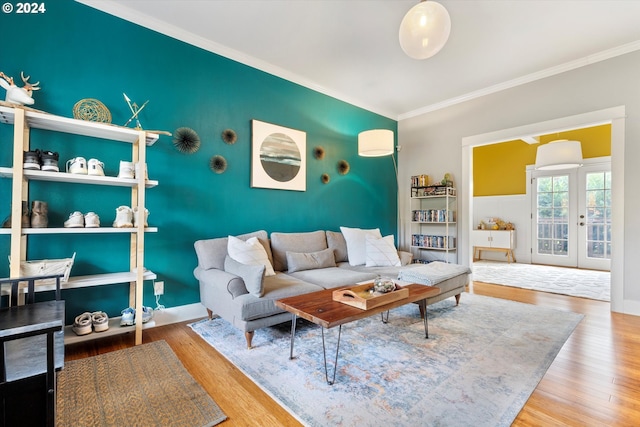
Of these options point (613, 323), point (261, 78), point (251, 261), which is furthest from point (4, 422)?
point (613, 323)

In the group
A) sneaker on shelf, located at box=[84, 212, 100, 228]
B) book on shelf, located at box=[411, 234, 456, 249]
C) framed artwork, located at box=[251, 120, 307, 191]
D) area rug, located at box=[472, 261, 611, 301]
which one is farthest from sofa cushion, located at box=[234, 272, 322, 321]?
area rug, located at box=[472, 261, 611, 301]

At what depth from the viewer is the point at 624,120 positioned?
3227 mm

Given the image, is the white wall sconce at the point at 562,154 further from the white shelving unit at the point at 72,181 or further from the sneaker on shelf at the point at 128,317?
the sneaker on shelf at the point at 128,317

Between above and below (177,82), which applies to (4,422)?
below

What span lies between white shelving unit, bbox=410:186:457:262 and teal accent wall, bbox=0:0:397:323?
1.99 meters

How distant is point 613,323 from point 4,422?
4416 millimetres

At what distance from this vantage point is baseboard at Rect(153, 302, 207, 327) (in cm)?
275

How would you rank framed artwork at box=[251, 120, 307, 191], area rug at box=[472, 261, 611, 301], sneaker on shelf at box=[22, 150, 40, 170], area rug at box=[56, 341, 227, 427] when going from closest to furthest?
area rug at box=[56, 341, 227, 427]
sneaker on shelf at box=[22, 150, 40, 170]
framed artwork at box=[251, 120, 307, 191]
area rug at box=[472, 261, 611, 301]

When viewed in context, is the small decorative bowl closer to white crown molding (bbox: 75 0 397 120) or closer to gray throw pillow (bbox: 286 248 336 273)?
gray throw pillow (bbox: 286 248 336 273)

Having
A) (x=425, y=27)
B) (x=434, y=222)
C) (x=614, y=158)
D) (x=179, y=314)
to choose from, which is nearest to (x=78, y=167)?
(x=179, y=314)

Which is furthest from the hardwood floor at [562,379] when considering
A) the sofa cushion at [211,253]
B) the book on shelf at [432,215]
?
the book on shelf at [432,215]

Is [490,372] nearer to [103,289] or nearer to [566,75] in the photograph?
[103,289]

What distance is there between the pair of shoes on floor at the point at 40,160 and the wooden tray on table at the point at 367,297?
7.20 feet

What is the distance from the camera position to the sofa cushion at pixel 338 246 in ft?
12.6
